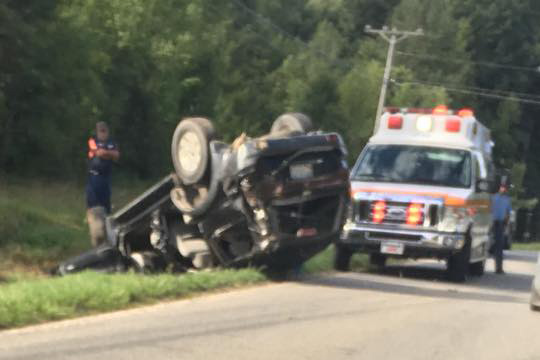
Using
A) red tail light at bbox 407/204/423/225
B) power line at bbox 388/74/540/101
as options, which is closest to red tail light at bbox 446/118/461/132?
red tail light at bbox 407/204/423/225

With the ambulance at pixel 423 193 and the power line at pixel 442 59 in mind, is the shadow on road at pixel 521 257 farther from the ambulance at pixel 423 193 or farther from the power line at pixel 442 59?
the power line at pixel 442 59

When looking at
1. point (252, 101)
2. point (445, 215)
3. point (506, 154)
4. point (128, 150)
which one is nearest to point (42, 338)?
point (445, 215)

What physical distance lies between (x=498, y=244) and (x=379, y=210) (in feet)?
17.0

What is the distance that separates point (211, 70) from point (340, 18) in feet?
147

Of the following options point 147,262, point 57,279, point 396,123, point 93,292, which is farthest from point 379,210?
point 93,292

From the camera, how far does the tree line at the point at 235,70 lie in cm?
3338

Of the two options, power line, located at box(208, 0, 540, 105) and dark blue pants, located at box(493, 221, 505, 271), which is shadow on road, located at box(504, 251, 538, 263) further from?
power line, located at box(208, 0, 540, 105)

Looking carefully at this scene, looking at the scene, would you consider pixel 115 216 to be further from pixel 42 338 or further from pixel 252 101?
pixel 252 101

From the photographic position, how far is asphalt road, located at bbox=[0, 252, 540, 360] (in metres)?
9.66

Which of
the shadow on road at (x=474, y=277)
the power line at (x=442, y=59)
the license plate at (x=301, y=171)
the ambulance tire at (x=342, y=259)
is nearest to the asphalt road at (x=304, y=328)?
the license plate at (x=301, y=171)

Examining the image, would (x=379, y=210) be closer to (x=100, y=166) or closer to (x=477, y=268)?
(x=477, y=268)

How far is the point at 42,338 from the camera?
9664 mm

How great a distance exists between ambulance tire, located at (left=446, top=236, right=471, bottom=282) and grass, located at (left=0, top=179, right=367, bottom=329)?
193 cm

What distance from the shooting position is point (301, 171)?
559 inches
